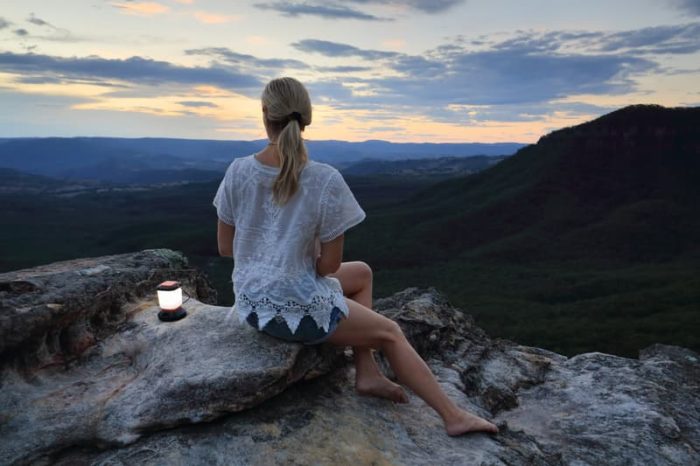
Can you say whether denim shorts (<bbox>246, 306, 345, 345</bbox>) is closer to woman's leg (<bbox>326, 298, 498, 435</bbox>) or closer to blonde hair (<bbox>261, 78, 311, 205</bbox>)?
Result: woman's leg (<bbox>326, 298, 498, 435</bbox>)

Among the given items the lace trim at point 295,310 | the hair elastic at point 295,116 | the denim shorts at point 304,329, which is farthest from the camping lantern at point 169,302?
the hair elastic at point 295,116

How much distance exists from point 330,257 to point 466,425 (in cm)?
207

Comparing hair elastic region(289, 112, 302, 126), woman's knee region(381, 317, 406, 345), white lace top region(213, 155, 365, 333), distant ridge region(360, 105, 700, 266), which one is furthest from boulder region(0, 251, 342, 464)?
distant ridge region(360, 105, 700, 266)

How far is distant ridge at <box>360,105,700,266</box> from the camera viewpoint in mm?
70438

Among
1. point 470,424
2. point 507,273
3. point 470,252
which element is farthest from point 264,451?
point 470,252

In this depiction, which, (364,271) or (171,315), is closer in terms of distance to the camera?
(364,271)

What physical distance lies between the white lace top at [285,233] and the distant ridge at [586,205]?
63.4 meters

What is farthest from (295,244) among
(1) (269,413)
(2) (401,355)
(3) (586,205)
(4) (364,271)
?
(3) (586,205)

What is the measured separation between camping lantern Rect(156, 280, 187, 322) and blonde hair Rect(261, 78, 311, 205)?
2.45 meters

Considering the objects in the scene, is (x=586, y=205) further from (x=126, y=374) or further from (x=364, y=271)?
(x=126, y=374)

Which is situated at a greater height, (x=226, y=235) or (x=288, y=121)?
(x=288, y=121)

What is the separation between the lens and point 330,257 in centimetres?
467

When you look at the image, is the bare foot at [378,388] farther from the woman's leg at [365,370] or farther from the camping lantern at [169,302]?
the camping lantern at [169,302]

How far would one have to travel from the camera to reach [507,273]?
59.9 metres
